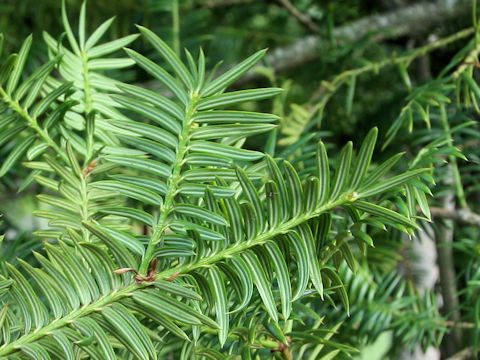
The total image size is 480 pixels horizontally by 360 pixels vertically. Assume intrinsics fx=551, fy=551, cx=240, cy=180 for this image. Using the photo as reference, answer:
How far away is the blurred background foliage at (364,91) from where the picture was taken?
1.22ft

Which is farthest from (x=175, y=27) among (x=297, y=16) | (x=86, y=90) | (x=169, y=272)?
(x=169, y=272)

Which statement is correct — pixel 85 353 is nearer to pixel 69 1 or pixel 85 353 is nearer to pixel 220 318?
pixel 220 318

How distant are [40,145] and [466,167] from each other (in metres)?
0.30

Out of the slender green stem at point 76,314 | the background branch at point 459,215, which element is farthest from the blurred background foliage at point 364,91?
the slender green stem at point 76,314

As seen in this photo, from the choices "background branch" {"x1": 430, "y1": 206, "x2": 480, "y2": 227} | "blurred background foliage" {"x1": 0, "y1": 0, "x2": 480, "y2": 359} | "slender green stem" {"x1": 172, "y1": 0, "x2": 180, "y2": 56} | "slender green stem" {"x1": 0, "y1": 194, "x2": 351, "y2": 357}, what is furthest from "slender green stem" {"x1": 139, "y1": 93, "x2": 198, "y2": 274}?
"slender green stem" {"x1": 172, "y1": 0, "x2": 180, "y2": 56}

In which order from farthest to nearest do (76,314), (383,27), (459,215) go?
(383,27) → (459,215) → (76,314)

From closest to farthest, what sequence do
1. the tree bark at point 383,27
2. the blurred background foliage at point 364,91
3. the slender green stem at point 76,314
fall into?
the slender green stem at point 76,314 < the blurred background foliage at point 364,91 < the tree bark at point 383,27

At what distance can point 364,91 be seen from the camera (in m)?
0.63

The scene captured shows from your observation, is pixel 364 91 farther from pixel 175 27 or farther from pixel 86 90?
pixel 86 90

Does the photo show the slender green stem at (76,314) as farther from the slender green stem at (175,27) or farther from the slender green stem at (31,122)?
the slender green stem at (175,27)

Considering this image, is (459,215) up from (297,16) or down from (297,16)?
down

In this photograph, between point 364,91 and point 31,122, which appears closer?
point 31,122

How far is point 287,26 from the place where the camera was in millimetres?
753

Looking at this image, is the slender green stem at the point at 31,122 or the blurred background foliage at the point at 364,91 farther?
the blurred background foliage at the point at 364,91
